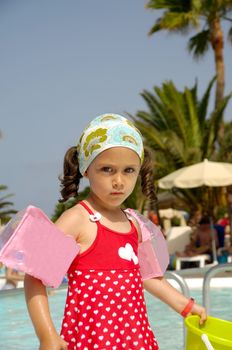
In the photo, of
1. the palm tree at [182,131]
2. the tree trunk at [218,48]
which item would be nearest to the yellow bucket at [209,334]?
the palm tree at [182,131]

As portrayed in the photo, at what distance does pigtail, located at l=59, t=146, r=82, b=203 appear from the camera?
98.3 inches

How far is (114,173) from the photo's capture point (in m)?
2.33

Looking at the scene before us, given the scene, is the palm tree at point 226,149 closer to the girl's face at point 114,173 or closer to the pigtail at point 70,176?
the pigtail at point 70,176

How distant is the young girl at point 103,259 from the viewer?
224 cm

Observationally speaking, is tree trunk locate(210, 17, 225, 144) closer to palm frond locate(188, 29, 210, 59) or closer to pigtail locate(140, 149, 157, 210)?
palm frond locate(188, 29, 210, 59)

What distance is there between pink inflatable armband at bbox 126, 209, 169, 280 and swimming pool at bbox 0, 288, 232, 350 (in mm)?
3127

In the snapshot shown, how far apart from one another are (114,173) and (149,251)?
0.45m

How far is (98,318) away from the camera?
2242mm

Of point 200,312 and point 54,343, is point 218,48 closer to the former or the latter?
point 200,312

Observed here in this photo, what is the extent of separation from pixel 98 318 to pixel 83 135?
26.0 inches

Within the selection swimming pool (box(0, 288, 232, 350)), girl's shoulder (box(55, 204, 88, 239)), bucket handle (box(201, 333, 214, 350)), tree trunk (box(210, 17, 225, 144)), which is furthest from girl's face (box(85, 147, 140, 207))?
tree trunk (box(210, 17, 225, 144))

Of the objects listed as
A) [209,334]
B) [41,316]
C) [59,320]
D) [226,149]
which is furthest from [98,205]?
[226,149]

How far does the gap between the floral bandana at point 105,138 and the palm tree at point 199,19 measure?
2391cm

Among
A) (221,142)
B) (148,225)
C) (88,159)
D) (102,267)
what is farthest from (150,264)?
(221,142)
